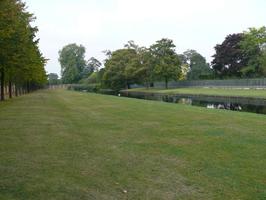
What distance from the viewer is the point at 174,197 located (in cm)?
597

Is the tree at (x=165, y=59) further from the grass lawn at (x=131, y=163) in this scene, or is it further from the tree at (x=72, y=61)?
the grass lawn at (x=131, y=163)

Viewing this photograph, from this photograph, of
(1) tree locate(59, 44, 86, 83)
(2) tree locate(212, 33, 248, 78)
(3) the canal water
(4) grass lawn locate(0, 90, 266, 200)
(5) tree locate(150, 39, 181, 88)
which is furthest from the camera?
(1) tree locate(59, 44, 86, 83)

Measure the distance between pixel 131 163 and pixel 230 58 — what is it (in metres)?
82.4

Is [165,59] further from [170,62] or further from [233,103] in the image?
[233,103]

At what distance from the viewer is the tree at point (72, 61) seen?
5423 inches

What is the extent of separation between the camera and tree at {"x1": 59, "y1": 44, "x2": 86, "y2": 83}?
137750 mm

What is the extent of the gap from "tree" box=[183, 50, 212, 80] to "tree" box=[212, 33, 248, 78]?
60.9 ft

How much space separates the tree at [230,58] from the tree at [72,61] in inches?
2304

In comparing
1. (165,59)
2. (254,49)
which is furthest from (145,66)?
(254,49)

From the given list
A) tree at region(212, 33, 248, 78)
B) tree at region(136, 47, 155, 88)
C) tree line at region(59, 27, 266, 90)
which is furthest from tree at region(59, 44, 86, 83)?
tree at region(212, 33, 248, 78)

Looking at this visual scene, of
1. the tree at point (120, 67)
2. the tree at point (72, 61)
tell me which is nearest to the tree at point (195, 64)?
the tree at point (120, 67)

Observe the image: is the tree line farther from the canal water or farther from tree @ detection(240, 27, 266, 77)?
the canal water

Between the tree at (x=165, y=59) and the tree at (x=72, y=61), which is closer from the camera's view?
the tree at (x=165, y=59)

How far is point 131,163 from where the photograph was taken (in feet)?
26.4
